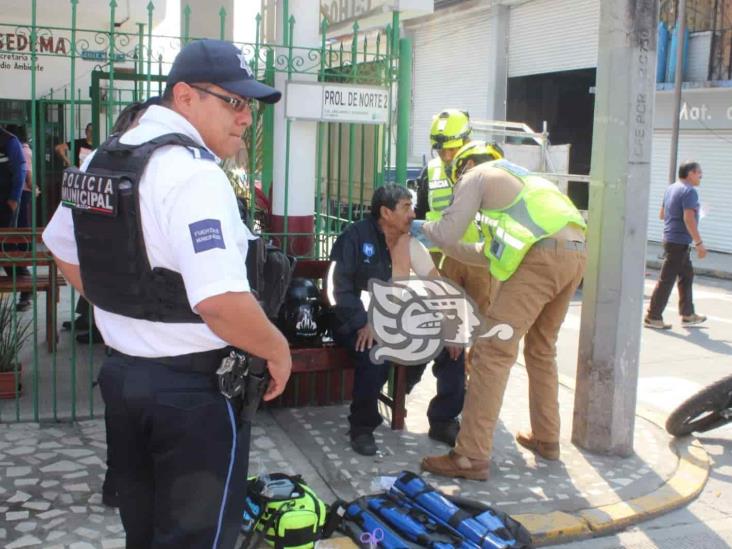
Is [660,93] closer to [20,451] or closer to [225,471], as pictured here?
[20,451]

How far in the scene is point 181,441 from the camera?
242 centimetres

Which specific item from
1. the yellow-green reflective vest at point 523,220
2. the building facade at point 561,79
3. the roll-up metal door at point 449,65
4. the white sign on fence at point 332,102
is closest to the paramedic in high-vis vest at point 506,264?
the yellow-green reflective vest at point 523,220

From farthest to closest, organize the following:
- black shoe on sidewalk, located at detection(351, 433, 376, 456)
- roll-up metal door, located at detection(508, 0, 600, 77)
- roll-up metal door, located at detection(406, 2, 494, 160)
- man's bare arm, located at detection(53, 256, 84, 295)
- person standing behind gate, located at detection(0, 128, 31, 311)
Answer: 1. roll-up metal door, located at detection(406, 2, 494, 160)
2. roll-up metal door, located at detection(508, 0, 600, 77)
3. person standing behind gate, located at detection(0, 128, 31, 311)
4. black shoe on sidewalk, located at detection(351, 433, 376, 456)
5. man's bare arm, located at detection(53, 256, 84, 295)

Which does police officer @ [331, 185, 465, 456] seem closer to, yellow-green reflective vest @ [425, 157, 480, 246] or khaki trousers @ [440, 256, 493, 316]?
khaki trousers @ [440, 256, 493, 316]

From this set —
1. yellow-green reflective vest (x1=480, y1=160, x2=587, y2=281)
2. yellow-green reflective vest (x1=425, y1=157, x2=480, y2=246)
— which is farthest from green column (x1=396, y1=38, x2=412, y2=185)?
yellow-green reflective vest (x1=480, y1=160, x2=587, y2=281)

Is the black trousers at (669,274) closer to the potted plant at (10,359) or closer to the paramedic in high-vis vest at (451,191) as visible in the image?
the paramedic in high-vis vest at (451,191)

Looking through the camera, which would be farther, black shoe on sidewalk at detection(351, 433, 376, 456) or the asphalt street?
black shoe on sidewalk at detection(351, 433, 376, 456)

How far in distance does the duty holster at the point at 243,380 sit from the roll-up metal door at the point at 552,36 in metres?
17.6

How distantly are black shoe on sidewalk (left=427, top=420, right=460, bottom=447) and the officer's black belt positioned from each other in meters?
2.83

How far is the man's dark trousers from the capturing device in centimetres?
496

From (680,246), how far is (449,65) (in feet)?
51.6

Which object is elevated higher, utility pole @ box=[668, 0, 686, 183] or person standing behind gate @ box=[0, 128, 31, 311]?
utility pole @ box=[668, 0, 686, 183]

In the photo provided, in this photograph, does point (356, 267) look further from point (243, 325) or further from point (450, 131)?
point (243, 325)

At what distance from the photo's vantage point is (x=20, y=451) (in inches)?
184
